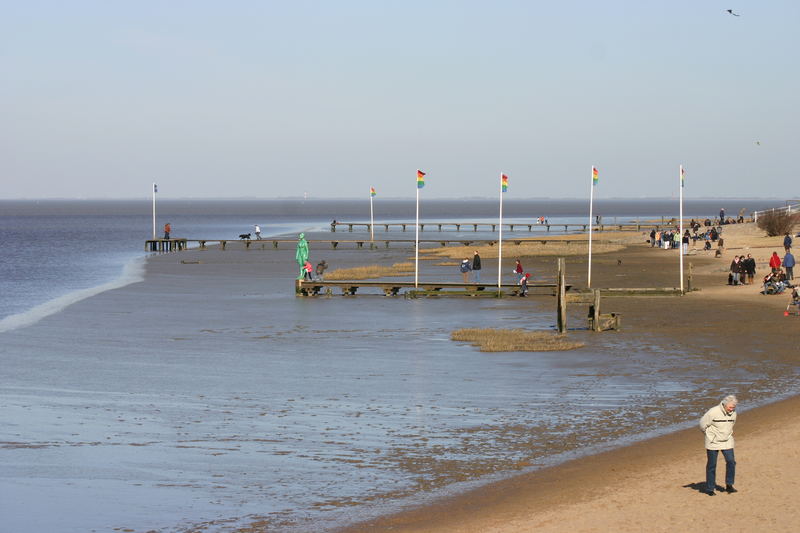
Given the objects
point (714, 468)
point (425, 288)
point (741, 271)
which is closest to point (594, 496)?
point (714, 468)

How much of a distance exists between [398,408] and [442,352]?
23.9 ft

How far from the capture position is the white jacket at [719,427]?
41.9 feet

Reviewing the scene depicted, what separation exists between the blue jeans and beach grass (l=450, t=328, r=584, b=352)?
13.8 meters

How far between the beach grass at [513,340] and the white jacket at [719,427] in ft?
45.8

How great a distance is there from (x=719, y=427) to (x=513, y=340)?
50.9 ft

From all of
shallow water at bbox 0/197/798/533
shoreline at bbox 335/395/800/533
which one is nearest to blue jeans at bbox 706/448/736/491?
shoreline at bbox 335/395/800/533

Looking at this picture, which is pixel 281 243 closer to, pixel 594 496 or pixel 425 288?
pixel 425 288

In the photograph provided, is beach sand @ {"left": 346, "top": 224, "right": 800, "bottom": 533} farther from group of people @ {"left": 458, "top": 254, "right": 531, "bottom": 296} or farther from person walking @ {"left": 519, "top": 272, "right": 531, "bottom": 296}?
group of people @ {"left": 458, "top": 254, "right": 531, "bottom": 296}

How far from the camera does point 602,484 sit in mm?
14117

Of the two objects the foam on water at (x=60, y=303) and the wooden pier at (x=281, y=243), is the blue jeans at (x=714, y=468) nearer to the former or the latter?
the foam on water at (x=60, y=303)

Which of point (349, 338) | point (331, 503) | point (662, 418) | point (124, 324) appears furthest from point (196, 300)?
point (331, 503)

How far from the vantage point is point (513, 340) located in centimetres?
2827

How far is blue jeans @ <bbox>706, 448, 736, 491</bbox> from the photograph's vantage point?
42.3 feet

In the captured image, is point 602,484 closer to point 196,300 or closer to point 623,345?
point 623,345
